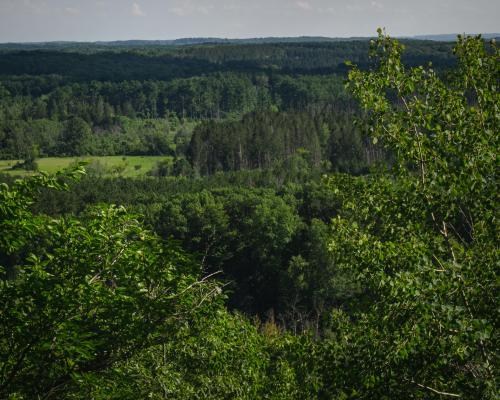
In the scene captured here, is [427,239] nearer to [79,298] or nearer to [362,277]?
[362,277]

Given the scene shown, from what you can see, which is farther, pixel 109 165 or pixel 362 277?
pixel 109 165

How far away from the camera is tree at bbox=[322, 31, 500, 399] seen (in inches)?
292

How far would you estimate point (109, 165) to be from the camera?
390ft

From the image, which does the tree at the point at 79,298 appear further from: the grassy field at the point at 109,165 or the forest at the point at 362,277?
the grassy field at the point at 109,165

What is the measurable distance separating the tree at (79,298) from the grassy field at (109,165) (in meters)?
103

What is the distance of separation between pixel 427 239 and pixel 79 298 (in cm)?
542

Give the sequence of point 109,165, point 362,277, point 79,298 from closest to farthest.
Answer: point 79,298
point 362,277
point 109,165

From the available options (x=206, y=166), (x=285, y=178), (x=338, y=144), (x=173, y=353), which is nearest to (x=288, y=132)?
(x=338, y=144)

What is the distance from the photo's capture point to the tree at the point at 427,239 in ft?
24.3

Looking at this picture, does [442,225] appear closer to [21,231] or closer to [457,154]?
[457,154]

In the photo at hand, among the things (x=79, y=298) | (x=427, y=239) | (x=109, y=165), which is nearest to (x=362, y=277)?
(x=427, y=239)

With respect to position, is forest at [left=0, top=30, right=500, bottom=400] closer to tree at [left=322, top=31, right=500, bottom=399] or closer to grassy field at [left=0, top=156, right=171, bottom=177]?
tree at [left=322, top=31, right=500, bottom=399]

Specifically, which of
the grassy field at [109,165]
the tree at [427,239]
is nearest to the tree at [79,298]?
the tree at [427,239]

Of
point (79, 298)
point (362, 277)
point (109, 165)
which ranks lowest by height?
point (109, 165)
